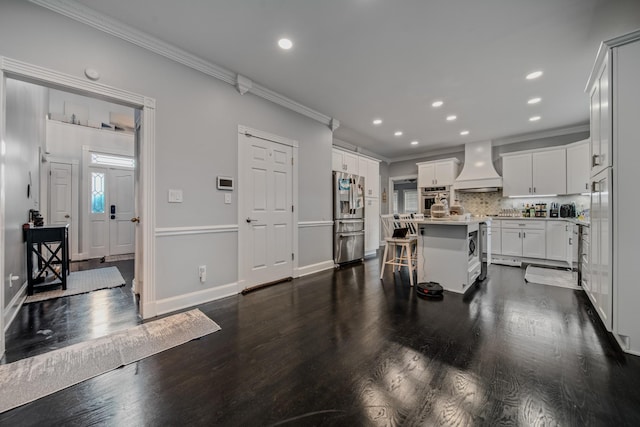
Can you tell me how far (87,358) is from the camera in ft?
5.91

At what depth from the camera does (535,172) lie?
521cm

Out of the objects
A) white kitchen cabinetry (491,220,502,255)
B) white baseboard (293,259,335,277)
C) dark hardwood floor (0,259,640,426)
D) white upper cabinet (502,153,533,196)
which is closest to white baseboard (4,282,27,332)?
dark hardwood floor (0,259,640,426)

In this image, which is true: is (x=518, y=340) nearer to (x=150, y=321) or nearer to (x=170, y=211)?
(x=150, y=321)

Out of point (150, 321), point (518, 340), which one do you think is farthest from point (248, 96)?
point (518, 340)

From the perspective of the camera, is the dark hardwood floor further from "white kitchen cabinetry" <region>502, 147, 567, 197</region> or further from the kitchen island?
"white kitchen cabinetry" <region>502, 147, 567, 197</region>

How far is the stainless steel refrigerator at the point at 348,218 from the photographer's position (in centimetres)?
474

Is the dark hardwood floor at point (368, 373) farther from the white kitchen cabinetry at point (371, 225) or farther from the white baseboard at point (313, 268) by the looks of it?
the white kitchen cabinetry at point (371, 225)

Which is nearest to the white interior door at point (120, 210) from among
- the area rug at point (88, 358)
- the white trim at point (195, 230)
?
the white trim at point (195, 230)

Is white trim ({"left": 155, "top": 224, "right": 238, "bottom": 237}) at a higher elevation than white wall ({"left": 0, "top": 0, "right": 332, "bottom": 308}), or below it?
below

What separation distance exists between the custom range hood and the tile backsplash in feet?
0.67

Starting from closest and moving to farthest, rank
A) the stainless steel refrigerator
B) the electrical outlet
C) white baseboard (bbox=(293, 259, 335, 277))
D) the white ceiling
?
the white ceiling < the electrical outlet < white baseboard (bbox=(293, 259, 335, 277)) < the stainless steel refrigerator

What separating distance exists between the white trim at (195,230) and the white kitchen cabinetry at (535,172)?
5804 millimetres

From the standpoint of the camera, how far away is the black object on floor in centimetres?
306

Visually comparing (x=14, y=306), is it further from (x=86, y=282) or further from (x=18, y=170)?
(x=18, y=170)
